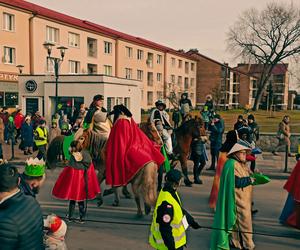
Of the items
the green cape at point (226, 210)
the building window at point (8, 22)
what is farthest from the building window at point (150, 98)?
the green cape at point (226, 210)

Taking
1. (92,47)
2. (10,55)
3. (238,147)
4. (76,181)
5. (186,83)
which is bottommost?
(76,181)

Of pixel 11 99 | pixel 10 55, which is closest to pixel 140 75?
pixel 10 55

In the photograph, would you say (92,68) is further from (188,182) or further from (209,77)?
(188,182)

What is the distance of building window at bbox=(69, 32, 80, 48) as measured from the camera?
3803 centimetres

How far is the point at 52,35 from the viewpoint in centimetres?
3550

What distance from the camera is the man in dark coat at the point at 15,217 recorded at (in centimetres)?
269

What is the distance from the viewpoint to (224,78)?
67.1 m

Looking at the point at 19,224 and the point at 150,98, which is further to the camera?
the point at 150,98

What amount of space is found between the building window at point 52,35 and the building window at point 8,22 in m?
3.96

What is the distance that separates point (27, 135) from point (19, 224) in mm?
13657

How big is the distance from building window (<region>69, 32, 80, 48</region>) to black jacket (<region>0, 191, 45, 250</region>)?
3684cm

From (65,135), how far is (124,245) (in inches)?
250

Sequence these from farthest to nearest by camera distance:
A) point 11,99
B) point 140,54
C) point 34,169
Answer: point 140,54 → point 11,99 → point 34,169

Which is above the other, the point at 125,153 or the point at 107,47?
the point at 107,47
